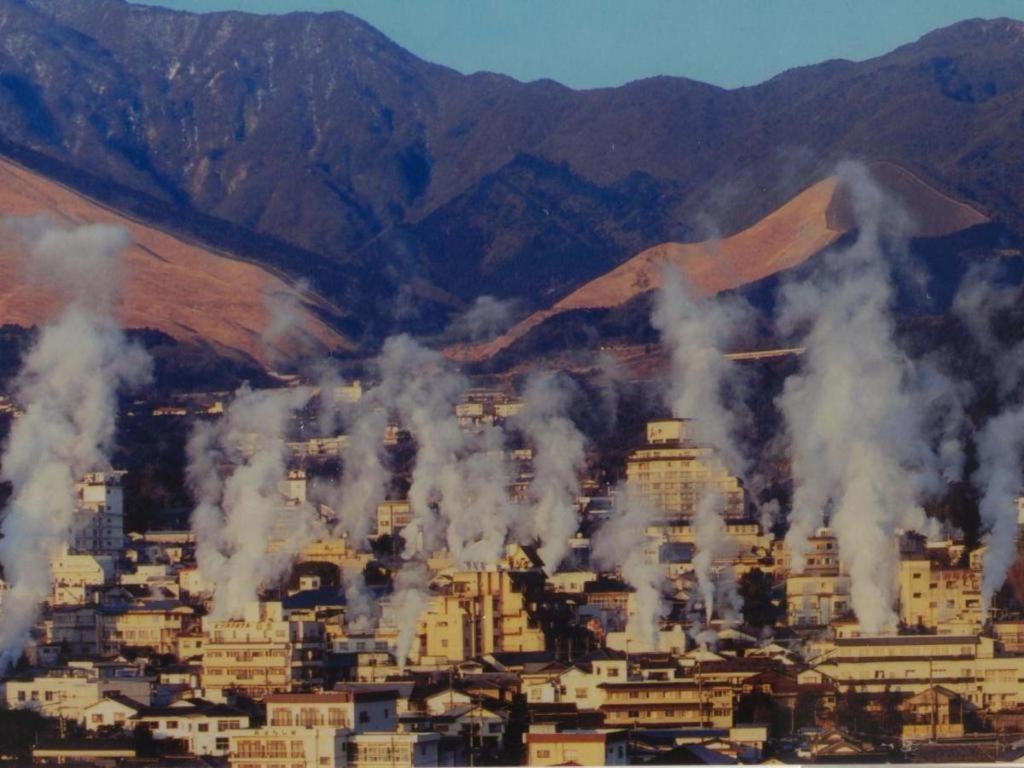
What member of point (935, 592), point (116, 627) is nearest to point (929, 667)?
point (935, 592)

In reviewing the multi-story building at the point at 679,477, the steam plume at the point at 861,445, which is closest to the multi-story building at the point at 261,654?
the steam plume at the point at 861,445

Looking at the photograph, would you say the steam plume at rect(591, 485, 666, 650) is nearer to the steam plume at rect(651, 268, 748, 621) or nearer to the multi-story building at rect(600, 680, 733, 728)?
the steam plume at rect(651, 268, 748, 621)

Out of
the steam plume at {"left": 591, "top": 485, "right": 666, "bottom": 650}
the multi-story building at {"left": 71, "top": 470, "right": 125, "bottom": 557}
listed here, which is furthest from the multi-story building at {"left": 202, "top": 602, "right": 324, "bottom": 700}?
the multi-story building at {"left": 71, "top": 470, "right": 125, "bottom": 557}

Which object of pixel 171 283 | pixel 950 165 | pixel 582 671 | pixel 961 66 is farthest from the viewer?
pixel 961 66

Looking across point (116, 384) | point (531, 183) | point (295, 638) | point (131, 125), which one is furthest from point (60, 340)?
point (131, 125)

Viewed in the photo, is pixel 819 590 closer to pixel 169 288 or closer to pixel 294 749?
pixel 294 749

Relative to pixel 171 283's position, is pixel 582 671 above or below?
below

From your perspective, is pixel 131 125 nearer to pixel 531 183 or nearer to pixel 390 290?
pixel 531 183

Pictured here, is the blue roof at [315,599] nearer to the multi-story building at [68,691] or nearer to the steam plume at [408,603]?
the steam plume at [408,603]
